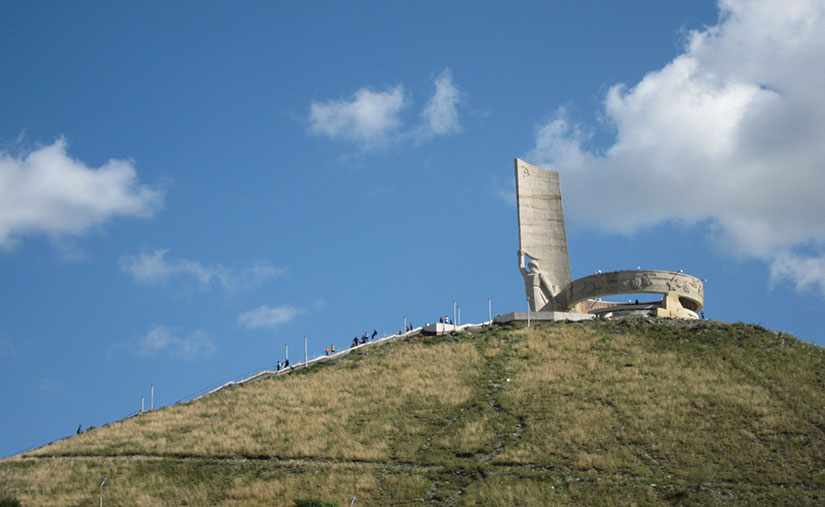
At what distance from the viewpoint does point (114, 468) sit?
113 ft

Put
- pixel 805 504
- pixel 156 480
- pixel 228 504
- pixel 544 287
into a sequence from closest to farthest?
pixel 805 504 < pixel 228 504 < pixel 156 480 < pixel 544 287

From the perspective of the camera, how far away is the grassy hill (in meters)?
29.9

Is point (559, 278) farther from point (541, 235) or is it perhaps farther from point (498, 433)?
point (498, 433)

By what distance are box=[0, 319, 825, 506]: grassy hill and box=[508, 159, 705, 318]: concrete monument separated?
3366 millimetres

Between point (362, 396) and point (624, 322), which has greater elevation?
point (624, 322)

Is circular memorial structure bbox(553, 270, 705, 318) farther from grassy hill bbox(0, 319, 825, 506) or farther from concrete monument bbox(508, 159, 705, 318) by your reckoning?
grassy hill bbox(0, 319, 825, 506)

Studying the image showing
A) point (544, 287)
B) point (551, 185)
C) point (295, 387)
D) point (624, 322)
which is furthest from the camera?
point (551, 185)

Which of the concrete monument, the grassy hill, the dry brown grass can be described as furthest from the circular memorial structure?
the dry brown grass

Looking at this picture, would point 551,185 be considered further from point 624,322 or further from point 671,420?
point 671,420

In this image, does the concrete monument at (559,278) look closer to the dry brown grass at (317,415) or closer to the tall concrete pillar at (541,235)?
the tall concrete pillar at (541,235)

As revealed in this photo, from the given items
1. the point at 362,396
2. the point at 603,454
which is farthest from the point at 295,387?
the point at 603,454

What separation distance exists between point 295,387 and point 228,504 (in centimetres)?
1383

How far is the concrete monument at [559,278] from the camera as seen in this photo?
163 ft

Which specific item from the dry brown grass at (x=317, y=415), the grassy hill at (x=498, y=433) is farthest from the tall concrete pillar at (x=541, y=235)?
the dry brown grass at (x=317, y=415)
